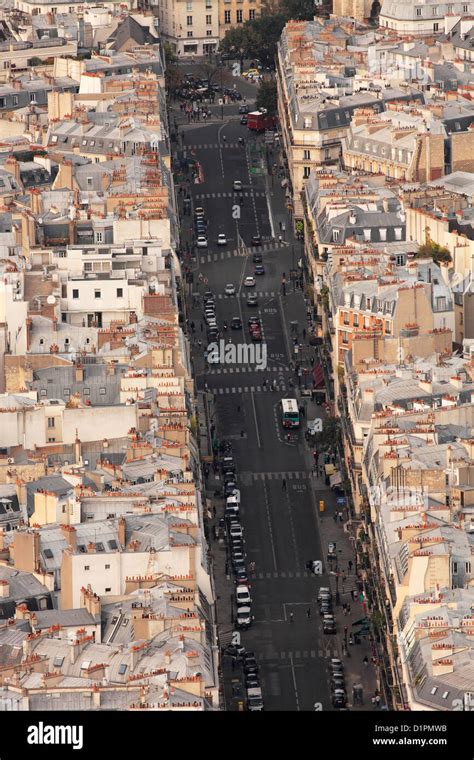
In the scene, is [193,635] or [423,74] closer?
[193,635]

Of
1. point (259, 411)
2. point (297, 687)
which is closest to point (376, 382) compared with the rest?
point (259, 411)

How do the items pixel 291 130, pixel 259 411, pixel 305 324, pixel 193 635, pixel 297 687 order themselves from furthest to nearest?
1. pixel 291 130
2. pixel 305 324
3. pixel 259 411
4. pixel 297 687
5. pixel 193 635

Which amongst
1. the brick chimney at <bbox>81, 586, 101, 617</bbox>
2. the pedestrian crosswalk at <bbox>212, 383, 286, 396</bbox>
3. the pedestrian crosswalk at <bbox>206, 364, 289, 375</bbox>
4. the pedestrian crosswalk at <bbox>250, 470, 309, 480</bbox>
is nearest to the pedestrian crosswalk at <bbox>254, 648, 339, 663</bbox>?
the brick chimney at <bbox>81, 586, 101, 617</bbox>

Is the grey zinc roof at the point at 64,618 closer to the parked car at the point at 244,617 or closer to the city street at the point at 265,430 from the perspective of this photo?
the city street at the point at 265,430

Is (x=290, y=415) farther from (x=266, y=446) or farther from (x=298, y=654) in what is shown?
(x=298, y=654)

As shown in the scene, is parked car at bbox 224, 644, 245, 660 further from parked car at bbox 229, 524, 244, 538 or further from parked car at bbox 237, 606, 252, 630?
parked car at bbox 229, 524, 244, 538

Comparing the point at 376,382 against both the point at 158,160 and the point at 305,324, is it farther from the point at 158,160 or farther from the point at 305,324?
the point at 158,160

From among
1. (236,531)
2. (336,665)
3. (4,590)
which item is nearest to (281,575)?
(236,531)
